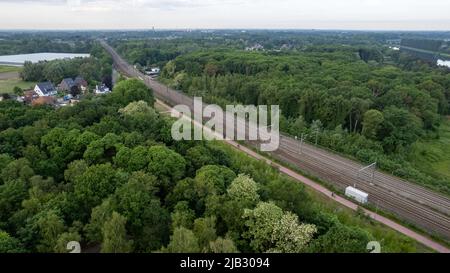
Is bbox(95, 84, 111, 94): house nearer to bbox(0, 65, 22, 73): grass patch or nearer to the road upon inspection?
the road

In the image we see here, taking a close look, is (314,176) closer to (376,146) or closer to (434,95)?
(376,146)

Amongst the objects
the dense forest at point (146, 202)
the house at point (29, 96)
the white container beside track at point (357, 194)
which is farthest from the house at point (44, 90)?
the white container beside track at point (357, 194)

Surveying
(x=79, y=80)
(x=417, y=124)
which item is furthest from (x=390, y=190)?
(x=79, y=80)

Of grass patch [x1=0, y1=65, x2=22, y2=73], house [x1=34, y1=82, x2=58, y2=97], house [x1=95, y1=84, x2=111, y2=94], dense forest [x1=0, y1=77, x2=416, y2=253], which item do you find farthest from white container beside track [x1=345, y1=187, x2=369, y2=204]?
grass patch [x1=0, y1=65, x2=22, y2=73]

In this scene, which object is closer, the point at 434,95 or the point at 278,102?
the point at 278,102

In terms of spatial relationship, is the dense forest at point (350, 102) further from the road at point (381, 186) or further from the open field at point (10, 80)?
the open field at point (10, 80)
